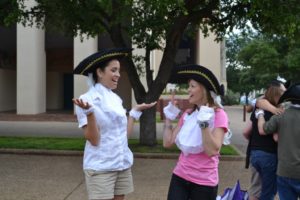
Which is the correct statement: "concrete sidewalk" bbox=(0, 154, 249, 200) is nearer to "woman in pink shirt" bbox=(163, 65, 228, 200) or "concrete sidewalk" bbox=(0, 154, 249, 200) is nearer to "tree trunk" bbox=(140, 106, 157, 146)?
"tree trunk" bbox=(140, 106, 157, 146)

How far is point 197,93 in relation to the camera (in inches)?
148

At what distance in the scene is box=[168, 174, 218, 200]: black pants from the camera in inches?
149

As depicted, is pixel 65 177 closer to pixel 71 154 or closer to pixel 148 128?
pixel 71 154

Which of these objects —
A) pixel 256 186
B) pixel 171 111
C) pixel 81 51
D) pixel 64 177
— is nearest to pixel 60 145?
pixel 64 177

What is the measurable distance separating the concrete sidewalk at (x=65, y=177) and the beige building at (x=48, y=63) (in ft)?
46.8

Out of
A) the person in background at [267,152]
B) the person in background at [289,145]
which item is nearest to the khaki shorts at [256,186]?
the person in background at [267,152]

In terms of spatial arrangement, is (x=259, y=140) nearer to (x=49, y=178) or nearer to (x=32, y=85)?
(x=49, y=178)

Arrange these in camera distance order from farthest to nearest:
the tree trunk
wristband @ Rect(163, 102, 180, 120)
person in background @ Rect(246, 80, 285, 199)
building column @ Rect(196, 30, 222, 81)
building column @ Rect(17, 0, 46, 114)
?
building column @ Rect(196, 30, 222, 81), building column @ Rect(17, 0, 46, 114), the tree trunk, person in background @ Rect(246, 80, 285, 199), wristband @ Rect(163, 102, 180, 120)

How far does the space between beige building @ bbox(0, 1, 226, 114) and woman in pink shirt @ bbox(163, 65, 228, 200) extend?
20.5 metres

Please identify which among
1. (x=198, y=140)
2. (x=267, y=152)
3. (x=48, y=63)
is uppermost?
(x=48, y=63)

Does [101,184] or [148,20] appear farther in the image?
[148,20]

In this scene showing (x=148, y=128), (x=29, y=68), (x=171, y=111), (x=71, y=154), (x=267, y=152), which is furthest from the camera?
(x=29, y=68)

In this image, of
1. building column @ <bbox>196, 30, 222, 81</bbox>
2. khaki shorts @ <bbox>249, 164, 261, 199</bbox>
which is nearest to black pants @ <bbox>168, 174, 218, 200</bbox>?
khaki shorts @ <bbox>249, 164, 261, 199</bbox>

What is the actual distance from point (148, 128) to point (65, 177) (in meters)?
3.87
